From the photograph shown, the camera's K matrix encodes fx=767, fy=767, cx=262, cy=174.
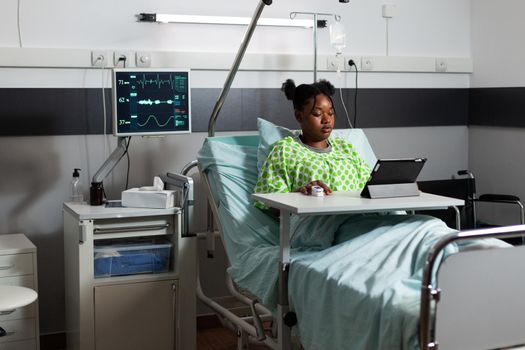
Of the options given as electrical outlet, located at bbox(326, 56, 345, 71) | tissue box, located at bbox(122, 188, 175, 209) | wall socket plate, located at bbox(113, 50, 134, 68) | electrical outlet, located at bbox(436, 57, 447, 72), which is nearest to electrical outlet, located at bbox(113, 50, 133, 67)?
wall socket plate, located at bbox(113, 50, 134, 68)

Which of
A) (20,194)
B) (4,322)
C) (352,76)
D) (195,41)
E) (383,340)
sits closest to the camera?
(383,340)

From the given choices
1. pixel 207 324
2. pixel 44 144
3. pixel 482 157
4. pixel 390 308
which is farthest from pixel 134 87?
pixel 482 157

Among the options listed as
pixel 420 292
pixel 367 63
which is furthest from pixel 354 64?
pixel 420 292

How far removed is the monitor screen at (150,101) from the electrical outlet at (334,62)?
111cm

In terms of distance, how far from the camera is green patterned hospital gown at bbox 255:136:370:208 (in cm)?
340

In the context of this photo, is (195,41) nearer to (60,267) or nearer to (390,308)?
(60,267)

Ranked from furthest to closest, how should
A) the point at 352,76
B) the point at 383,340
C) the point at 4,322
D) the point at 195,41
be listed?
the point at 352,76
the point at 195,41
the point at 4,322
the point at 383,340

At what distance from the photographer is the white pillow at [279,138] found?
364 centimetres

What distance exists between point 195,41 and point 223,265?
129 centimetres

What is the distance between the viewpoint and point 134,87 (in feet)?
12.0

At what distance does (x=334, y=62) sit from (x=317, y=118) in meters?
1.10

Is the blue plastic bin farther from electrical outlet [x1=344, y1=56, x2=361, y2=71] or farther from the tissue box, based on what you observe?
electrical outlet [x1=344, y1=56, x2=361, y2=71]

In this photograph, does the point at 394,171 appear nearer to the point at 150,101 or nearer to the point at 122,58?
the point at 150,101

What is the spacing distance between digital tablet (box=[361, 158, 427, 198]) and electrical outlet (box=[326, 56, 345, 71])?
5.29 ft
